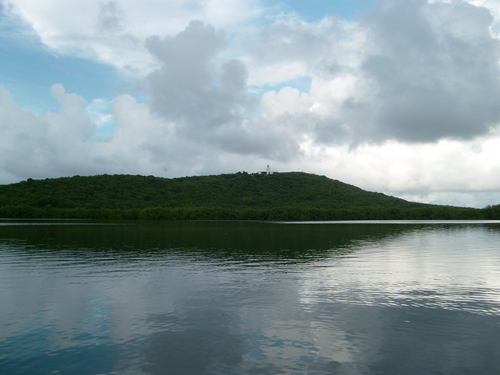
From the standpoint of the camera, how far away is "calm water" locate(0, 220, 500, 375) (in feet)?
48.2

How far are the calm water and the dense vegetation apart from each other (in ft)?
379

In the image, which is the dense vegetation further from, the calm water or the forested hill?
the calm water

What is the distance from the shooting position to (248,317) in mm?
20156

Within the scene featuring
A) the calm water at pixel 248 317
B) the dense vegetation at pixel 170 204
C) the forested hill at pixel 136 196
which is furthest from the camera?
the forested hill at pixel 136 196

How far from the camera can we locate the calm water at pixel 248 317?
1470cm

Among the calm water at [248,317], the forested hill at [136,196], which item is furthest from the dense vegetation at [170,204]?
the calm water at [248,317]

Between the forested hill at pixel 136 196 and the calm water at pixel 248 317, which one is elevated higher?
the forested hill at pixel 136 196

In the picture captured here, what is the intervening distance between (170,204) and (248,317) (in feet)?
510

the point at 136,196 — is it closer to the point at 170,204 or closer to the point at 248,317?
the point at 170,204

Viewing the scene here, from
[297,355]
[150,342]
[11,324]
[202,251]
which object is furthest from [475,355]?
[202,251]

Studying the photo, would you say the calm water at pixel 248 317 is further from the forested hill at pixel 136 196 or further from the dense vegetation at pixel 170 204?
the forested hill at pixel 136 196

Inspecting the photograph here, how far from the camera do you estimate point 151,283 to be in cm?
2888

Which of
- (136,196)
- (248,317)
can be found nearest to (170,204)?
(136,196)

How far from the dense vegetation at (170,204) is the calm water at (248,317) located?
379 feet
